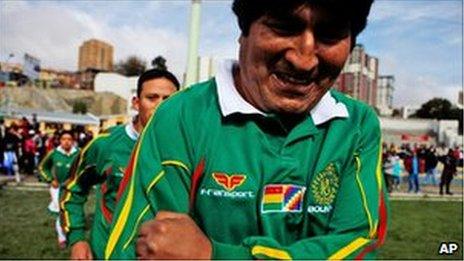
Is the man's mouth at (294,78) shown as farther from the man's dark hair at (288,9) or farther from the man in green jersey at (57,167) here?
the man in green jersey at (57,167)

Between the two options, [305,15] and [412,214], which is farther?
[412,214]

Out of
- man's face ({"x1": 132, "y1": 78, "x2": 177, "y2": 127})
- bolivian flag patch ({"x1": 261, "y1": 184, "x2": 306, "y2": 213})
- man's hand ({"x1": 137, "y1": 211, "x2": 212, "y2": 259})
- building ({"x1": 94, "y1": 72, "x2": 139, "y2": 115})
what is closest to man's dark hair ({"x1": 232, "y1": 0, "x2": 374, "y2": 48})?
bolivian flag patch ({"x1": 261, "y1": 184, "x2": 306, "y2": 213})

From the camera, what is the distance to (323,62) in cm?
160

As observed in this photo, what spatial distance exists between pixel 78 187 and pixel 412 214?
12129 mm

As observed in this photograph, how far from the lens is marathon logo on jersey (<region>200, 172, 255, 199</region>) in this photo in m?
1.61

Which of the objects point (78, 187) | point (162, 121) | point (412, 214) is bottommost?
point (412, 214)

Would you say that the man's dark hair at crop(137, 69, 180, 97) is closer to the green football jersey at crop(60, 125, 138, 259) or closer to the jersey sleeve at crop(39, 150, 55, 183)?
the green football jersey at crop(60, 125, 138, 259)

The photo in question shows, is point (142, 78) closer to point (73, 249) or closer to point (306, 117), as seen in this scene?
point (73, 249)

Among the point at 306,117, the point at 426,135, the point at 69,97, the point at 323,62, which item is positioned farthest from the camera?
the point at 69,97

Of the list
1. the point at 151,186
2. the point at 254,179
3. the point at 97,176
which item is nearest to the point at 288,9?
the point at 254,179

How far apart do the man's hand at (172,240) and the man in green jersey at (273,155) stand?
0.13 metres

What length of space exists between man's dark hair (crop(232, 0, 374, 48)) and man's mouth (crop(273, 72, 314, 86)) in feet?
0.48

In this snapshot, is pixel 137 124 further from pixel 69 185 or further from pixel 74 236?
pixel 74 236

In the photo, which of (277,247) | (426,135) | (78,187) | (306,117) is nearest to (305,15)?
(306,117)
